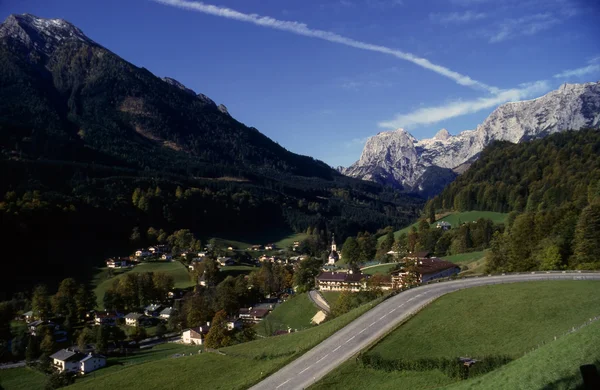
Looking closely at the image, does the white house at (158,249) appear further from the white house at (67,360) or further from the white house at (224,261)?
the white house at (67,360)

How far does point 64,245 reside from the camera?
120 metres

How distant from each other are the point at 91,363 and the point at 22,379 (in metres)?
7.93

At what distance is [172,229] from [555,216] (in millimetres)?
135413

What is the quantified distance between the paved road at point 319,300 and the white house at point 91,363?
31813 millimetres

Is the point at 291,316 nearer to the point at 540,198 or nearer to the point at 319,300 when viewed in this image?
the point at 319,300

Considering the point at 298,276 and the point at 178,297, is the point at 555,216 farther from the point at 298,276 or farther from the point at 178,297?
the point at 178,297

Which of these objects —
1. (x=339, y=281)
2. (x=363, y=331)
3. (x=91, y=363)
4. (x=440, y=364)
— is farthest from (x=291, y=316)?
(x=440, y=364)

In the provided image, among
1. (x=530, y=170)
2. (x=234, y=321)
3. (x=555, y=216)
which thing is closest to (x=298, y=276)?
(x=234, y=321)

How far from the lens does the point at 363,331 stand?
35906 millimetres

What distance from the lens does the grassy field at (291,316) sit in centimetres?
6525

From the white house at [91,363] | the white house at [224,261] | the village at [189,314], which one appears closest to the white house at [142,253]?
the village at [189,314]

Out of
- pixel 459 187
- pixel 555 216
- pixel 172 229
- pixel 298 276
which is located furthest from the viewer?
pixel 172 229

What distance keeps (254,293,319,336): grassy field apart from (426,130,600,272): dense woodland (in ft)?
91.2

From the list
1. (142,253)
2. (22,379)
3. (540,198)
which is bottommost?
(22,379)
